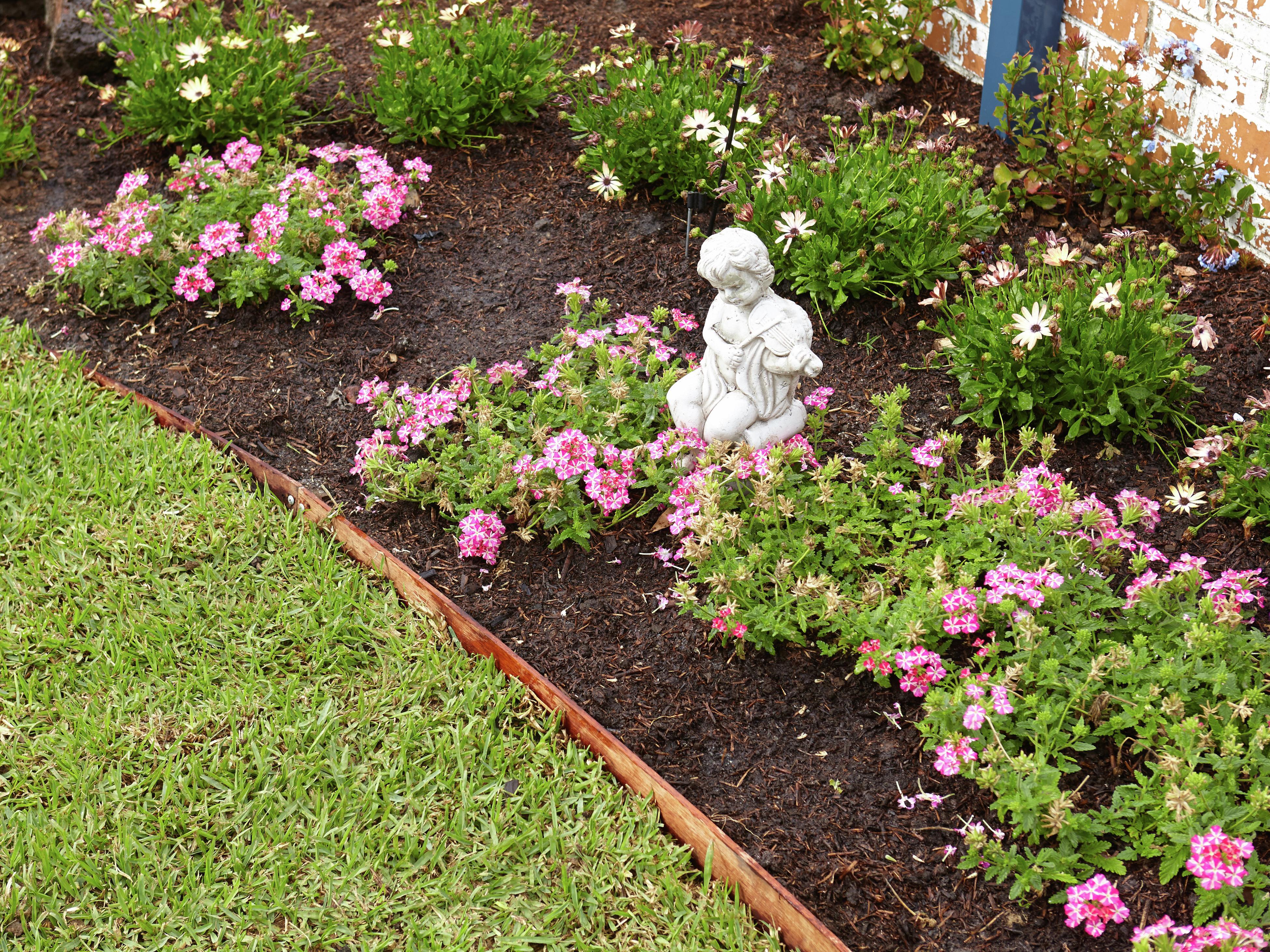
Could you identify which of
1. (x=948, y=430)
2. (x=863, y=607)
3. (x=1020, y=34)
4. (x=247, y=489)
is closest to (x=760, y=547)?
(x=863, y=607)

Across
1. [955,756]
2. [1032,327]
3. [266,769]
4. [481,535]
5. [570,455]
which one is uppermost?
[1032,327]

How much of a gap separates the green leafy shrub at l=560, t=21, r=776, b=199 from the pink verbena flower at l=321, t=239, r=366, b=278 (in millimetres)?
1069

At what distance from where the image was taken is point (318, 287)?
473 cm

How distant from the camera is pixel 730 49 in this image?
593cm

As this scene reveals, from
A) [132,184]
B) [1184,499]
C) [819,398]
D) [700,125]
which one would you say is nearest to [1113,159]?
[700,125]

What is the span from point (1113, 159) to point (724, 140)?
5.22ft

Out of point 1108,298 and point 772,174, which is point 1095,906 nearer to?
point 1108,298

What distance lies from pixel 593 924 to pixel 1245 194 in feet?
11.6

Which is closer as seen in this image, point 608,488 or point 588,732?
point 588,732

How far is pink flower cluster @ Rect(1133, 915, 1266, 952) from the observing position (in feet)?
7.85

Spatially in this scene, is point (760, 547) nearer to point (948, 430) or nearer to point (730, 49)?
point (948, 430)

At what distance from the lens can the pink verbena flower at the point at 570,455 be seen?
3682 mm

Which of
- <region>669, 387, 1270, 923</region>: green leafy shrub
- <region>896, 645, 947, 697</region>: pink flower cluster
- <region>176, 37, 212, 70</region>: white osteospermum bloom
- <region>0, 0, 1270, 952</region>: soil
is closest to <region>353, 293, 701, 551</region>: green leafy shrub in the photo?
<region>0, 0, 1270, 952</region>: soil

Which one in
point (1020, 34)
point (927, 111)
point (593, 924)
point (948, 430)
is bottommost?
point (593, 924)
